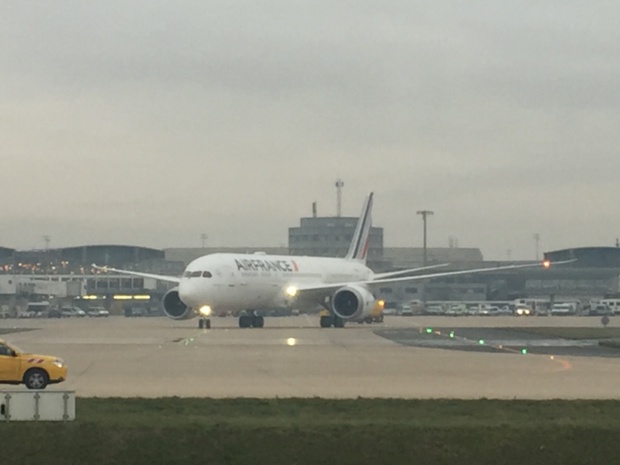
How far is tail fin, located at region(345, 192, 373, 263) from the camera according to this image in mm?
107875

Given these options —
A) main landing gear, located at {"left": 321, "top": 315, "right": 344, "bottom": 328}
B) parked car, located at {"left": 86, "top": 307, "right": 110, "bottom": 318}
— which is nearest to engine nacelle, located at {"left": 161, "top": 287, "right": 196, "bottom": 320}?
main landing gear, located at {"left": 321, "top": 315, "right": 344, "bottom": 328}

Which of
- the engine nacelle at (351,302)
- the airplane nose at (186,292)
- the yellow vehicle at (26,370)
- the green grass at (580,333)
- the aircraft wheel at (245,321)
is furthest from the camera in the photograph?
the aircraft wheel at (245,321)

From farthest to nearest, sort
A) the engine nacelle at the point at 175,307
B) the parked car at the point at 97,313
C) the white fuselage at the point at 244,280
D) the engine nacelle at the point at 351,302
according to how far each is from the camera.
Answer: the parked car at the point at 97,313, the engine nacelle at the point at 175,307, the engine nacelle at the point at 351,302, the white fuselage at the point at 244,280

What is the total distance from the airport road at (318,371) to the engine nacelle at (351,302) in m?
23.9

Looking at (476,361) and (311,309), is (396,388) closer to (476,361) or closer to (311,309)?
(476,361)

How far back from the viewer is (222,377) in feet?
120

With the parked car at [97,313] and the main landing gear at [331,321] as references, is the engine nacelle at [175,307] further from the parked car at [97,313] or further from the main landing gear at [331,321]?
the parked car at [97,313]

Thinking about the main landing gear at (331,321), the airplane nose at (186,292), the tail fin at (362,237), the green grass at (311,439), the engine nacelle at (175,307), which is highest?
the tail fin at (362,237)

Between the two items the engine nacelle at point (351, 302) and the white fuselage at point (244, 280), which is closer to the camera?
the white fuselage at point (244, 280)

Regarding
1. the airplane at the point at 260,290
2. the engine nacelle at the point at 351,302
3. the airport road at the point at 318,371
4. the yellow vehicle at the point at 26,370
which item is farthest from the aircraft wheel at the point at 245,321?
the yellow vehicle at the point at 26,370

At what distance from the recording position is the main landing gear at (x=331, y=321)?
86.2 meters

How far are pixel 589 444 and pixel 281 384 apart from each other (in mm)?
12927

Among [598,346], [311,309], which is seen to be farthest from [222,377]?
[311,309]

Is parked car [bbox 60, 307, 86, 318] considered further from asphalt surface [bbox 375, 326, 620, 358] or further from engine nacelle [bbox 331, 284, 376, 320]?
asphalt surface [bbox 375, 326, 620, 358]
